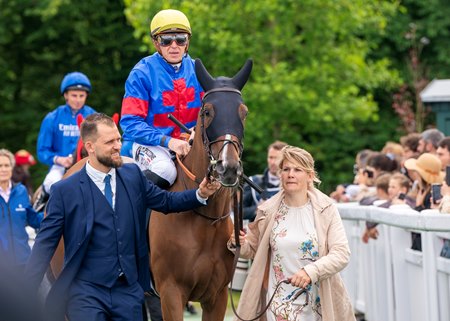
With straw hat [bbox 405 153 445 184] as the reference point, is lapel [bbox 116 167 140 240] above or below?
below

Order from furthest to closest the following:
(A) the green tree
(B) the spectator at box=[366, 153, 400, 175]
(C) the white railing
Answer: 1. (A) the green tree
2. (B) the spectator at box=[366, 153, 400, 175]
3. (C) the white railing

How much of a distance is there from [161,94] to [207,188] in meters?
1.16

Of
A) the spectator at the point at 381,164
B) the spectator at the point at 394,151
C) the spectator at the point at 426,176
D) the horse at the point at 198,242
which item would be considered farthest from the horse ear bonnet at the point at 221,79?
the spectator at the point at 394,151

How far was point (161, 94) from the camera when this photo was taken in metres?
8.87

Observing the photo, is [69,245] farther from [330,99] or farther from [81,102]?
[330,99]

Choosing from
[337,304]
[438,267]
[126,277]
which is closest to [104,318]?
[126,277]

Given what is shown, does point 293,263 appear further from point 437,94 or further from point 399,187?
point 437,94

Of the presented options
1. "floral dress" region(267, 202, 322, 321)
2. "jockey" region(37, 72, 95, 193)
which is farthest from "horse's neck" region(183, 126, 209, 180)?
"jockey" region(37, 72, 95, 193)

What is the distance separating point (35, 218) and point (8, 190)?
39cm

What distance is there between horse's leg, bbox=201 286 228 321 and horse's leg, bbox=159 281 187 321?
23 centimetres

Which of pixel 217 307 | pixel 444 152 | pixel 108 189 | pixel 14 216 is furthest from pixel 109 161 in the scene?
pixel 444 152

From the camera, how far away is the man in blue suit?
7.35 m

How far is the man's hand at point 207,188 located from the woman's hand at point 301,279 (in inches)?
32.2

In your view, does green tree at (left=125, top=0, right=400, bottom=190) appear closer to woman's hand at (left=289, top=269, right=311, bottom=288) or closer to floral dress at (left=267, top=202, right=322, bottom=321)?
floral dress at (left=267, top=202, right=322, bottom=321)
